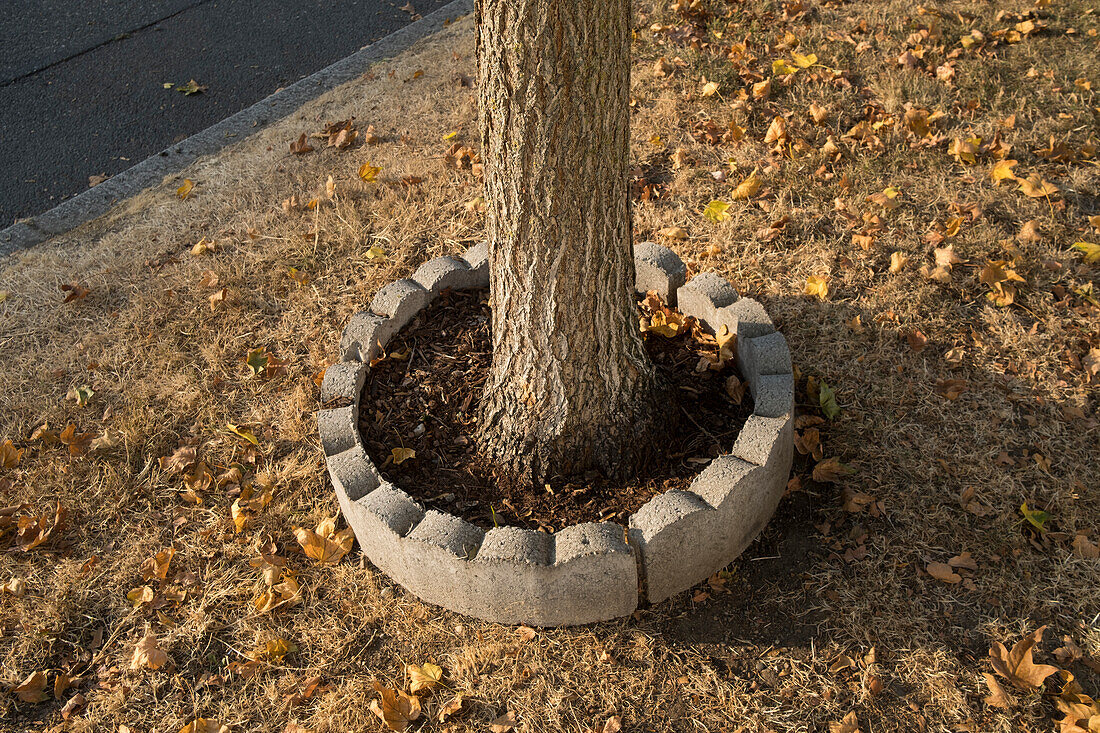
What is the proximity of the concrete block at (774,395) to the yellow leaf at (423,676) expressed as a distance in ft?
4.01

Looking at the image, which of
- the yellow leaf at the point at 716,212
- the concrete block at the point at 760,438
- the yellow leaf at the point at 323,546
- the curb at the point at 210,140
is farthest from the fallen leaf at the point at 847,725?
the curb at the point at 210,140

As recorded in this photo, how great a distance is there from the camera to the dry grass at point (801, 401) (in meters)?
2.38

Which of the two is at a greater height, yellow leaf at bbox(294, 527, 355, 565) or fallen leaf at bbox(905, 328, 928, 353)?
fallen leaf at bbox(905, 328, 928, 353)

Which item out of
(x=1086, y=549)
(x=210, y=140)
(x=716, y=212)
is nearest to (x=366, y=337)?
(x=716, y=212)

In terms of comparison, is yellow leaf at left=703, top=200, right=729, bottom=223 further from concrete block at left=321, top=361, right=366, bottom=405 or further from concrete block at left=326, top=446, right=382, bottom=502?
concrete block at left=326, top=446, right=382, bottom=502

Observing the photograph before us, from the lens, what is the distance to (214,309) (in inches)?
144

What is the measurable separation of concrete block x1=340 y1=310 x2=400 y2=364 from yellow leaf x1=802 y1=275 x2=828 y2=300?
1695 millimetres

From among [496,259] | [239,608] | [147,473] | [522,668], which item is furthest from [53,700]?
[496,259]

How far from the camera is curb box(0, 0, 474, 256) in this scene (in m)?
4.28

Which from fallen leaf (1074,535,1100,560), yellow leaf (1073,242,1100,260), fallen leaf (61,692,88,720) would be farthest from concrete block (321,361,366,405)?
yellow leaf (1073,242,1100,260)

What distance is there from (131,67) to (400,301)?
3745 mm

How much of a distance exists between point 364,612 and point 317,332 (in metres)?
1.39

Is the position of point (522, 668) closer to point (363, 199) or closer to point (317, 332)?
point (317, 332)

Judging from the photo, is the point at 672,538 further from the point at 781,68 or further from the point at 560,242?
the point at 781,68
